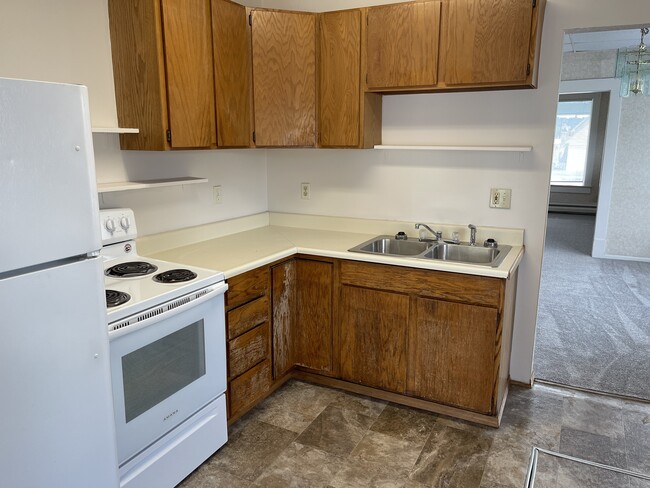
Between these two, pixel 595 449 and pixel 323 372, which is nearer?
pixel 595 449

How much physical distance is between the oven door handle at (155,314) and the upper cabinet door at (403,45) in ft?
4.81

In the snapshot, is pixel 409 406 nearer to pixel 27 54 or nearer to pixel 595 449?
pixel 595 449

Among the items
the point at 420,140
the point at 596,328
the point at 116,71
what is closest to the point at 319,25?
the point at 420,140

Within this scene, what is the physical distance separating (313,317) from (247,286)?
1.85ft

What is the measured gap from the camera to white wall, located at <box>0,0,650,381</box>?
212cm

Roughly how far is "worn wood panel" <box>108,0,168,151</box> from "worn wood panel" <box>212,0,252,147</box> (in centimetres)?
38

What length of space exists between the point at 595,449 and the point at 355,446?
1.14 metres

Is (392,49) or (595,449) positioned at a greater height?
(392,49)

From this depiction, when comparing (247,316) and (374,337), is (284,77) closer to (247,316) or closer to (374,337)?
(247,316)

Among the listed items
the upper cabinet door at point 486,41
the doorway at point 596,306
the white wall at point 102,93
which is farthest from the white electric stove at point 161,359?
the doorway at point 596,306

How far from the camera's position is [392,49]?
8.56ft

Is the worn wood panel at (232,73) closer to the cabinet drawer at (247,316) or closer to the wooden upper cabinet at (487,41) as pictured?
the cabinet drawer at (247,316)

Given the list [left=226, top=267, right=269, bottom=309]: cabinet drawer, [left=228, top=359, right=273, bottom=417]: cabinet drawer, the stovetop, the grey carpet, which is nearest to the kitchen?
the stovetop

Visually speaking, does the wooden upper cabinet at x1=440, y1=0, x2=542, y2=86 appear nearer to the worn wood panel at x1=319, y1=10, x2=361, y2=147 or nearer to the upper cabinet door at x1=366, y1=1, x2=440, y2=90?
the upper cabinet door at x1=366, y1=1, x2=440, y2=90
